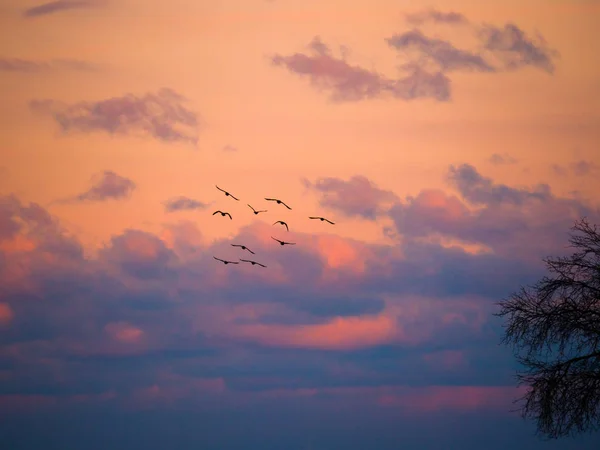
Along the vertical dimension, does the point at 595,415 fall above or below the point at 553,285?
below

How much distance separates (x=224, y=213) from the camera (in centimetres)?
3547

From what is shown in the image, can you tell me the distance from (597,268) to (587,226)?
1564 mm

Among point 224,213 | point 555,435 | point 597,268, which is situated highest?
point 224,213

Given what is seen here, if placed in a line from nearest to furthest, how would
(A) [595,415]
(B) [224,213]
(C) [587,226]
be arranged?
(A) [595,415] < (C) [587,226] < (B) [224,213]

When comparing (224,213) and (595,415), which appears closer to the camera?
(595,415)

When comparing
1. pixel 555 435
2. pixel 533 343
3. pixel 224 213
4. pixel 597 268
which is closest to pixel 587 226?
pixel 597 268

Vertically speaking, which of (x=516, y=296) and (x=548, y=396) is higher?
(x=516, y=296)

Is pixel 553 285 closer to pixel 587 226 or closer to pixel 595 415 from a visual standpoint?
pixel 587 226

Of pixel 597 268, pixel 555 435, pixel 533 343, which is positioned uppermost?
pixel 597 268

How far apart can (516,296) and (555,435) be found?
181 inches

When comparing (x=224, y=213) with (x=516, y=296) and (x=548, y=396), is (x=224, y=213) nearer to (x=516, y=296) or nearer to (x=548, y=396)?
(x=516, y=296)

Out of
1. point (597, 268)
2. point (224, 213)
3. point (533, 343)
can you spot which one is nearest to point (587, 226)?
point (597, 268)

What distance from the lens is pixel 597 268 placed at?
31375mm

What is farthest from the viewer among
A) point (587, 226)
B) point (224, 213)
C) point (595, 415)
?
point (224, 213)
